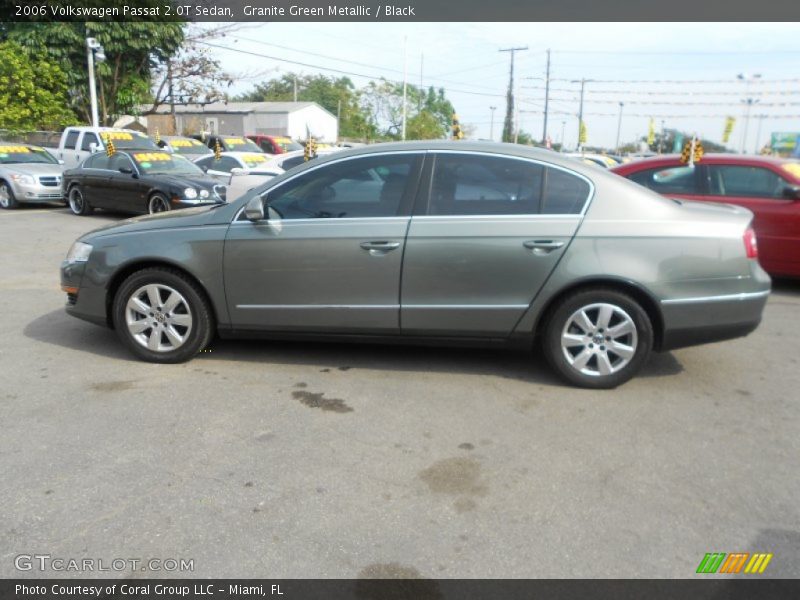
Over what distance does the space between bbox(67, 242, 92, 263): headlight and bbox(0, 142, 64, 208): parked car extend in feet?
36.8

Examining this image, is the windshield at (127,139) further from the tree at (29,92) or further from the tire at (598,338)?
the tire at (598,338)

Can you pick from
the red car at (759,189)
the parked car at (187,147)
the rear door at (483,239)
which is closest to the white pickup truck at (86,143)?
the parked car at (187,147)

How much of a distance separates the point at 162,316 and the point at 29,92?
26153mm

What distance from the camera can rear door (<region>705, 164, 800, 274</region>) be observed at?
690cm

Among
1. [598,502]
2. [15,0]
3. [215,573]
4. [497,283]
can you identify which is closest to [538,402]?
[497,283]

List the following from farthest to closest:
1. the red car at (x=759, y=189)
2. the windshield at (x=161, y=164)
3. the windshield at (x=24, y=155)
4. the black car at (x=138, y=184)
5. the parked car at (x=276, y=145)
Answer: the parked car at (x=276, y=145) < the windshield at (x=24, y=155) < the windshield at (x=161, y=164) < the black car at (x=138, y=184) < the red car at (x=759, y=189)

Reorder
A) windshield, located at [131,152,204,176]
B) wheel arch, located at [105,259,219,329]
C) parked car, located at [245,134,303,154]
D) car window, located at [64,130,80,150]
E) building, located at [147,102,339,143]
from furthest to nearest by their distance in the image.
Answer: building, located at [147,102,339,143]
parked car, located at [245,134,303,154]
car window, located at [64,130,80,150]
windshield, located at [131,152,204,176]
wheel arch, located at [105,259,219,329]

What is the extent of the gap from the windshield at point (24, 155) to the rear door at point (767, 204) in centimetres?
1526

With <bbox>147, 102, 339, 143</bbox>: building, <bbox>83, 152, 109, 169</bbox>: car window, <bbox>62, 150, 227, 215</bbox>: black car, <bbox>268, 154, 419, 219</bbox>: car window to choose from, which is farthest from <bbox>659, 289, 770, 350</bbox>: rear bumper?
<bbox>147, 102, 339, 143</bbox>: building

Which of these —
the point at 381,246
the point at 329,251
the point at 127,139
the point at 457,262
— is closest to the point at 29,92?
the point at 127,139

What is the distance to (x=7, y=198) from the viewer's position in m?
14.8

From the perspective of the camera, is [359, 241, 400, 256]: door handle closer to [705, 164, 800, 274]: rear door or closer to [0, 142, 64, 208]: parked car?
[705, 164, 800, 274]: rear door

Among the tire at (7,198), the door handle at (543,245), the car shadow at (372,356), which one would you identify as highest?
the door handle at (543,245)

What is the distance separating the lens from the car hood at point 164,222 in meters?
4.61
